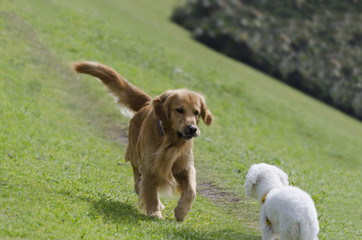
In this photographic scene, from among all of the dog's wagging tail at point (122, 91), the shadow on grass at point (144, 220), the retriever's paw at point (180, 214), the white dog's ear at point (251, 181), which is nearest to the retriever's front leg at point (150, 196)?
the shadow on grass at point (144, 220)

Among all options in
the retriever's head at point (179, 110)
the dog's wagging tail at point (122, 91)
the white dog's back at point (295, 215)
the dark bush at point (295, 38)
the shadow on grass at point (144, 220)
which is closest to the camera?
the white dog's back at point (295, 215)

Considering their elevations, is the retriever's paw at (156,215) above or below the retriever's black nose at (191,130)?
below

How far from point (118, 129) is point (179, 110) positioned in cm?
676

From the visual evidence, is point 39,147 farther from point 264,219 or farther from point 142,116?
point 264,219

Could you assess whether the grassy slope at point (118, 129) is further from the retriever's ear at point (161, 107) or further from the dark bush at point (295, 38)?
the dark bush at point (295, 38)

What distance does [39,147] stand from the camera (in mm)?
10195

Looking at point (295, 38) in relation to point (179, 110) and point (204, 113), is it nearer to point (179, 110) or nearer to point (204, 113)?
point (204, 113)

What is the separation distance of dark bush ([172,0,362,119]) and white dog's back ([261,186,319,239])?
23.8m

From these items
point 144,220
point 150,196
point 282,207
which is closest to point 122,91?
point 150,196

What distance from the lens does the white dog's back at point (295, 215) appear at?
5281 millimetres

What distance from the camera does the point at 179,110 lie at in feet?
21.1

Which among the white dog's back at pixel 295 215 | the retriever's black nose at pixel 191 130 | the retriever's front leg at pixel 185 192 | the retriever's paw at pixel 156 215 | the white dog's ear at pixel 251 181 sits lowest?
the retriever's paw at pixel 156 215

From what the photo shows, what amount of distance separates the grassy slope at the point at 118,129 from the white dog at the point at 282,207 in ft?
2.70

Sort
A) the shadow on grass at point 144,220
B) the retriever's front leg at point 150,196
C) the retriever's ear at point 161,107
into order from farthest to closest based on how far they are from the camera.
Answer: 1. the retriever's front leg at point 150,196
2. the retriever's ear at point 161,107
3. the shadow on grass at point 144,220
